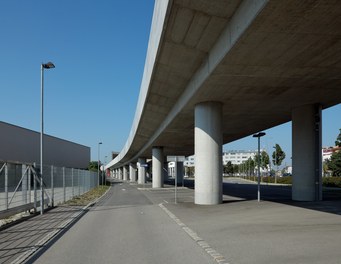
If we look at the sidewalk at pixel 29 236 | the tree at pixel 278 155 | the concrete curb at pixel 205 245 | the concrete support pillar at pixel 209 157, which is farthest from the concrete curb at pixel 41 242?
the tree at pixel 278 155

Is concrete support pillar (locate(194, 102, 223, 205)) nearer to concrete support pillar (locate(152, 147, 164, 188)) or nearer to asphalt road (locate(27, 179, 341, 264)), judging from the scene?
asphalt road (locate(27, 179, 341, 264))

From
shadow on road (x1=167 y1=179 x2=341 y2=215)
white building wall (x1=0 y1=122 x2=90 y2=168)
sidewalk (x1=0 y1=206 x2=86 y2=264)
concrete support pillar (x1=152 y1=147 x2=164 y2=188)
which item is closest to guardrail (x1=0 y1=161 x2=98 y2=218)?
sidewalk (x1=0 y1=206 x2=86 y2=264)

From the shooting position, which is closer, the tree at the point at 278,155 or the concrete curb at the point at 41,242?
the concrete curb at the point at 41,242

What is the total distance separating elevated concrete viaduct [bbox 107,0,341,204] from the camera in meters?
11.2

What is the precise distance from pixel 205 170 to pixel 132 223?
753 cm

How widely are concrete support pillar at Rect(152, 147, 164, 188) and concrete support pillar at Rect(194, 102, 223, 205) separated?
30.2 meters

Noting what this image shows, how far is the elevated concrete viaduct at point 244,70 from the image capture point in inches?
442

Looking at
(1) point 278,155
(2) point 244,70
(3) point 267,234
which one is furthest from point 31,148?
(3) point 267,234

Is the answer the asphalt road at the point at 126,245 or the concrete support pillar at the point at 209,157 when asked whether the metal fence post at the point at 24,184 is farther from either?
the concrete support pillar at the point at 209,157

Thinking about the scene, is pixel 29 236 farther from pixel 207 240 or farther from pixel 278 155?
pixel 278 155

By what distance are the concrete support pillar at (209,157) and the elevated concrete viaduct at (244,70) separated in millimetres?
49

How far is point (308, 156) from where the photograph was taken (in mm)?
22328

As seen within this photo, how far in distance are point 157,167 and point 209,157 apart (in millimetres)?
31034

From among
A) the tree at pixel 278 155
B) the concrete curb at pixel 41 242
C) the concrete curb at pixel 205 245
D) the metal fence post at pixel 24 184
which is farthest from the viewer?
the tree at pixel 278 155
